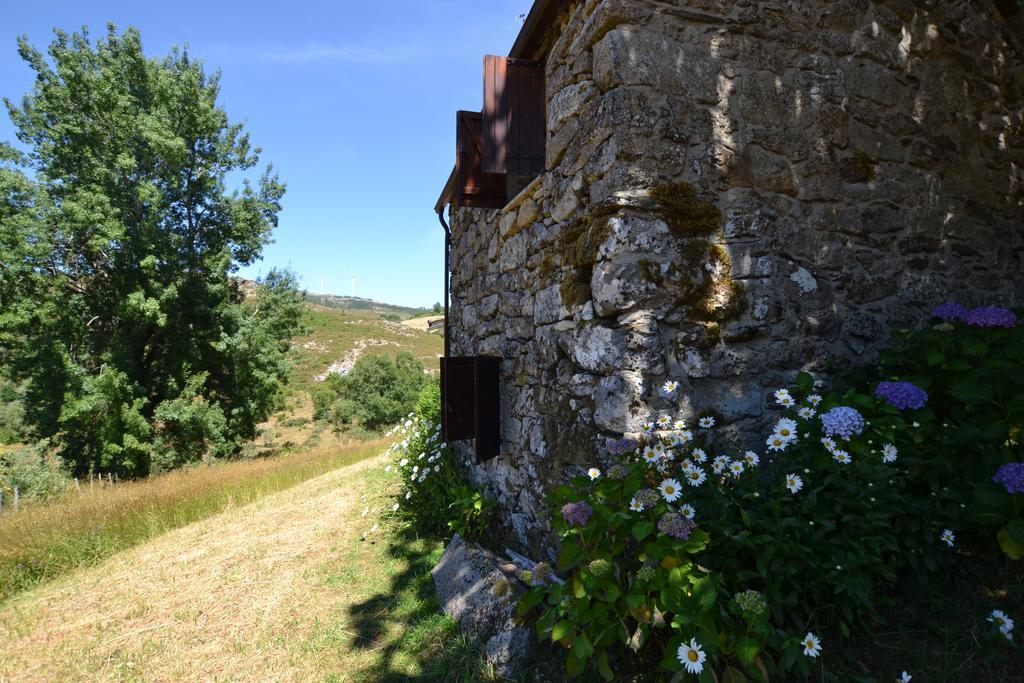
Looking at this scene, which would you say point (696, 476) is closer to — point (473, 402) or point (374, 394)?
point (473, 402)

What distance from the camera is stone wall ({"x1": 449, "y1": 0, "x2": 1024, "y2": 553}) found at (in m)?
2.37

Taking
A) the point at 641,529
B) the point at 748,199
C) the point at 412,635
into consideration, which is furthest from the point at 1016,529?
the point at 412,635

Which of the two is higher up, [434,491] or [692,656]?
[692,656]

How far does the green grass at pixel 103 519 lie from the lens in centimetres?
536

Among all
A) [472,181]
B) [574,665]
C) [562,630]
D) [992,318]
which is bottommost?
[574,665]

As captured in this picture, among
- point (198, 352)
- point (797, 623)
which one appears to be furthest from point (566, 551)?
point (198, 352)

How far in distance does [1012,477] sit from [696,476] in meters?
1.08

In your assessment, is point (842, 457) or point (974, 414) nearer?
point (842, 457)

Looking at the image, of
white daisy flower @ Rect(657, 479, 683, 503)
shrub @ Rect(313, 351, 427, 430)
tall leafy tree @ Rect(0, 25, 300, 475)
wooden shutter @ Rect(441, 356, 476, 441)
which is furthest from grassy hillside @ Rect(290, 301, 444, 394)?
white daisy flower @ Rect(657, 479, 683, 503)

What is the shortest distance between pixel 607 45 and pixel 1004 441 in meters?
2.45

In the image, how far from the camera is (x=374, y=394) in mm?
21812

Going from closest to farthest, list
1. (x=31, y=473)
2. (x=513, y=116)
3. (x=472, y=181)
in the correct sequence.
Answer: (x=513, y=116) → (x=472, y=181) → (x=31, y=473)

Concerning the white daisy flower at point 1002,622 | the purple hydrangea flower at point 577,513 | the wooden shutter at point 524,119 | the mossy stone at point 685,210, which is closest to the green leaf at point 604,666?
the purple hydrangea flower at point 577,513

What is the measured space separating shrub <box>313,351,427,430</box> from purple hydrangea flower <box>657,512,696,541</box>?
20151mm
